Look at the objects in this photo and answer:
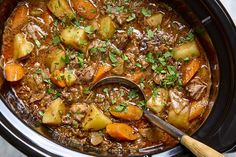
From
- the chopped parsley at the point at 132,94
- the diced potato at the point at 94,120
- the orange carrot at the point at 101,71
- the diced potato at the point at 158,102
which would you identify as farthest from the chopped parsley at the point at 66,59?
the diced potato at the point at 158,102

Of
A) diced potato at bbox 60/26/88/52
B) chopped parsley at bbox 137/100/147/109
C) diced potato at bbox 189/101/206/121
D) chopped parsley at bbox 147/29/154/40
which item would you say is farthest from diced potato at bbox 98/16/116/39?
diced potato at bbox 189/101/206/121

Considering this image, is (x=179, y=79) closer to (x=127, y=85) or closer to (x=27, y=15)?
(x=127, y=85)

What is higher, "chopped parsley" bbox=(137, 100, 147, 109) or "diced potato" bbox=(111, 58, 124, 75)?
Result: "diced potato" bbox=(111, 58, 124, 75)

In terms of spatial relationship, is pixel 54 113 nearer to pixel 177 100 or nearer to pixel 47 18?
pixel 47 18

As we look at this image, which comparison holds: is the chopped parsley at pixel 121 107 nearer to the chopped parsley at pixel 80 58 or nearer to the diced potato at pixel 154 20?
the chopped parsley at pixel 80 58

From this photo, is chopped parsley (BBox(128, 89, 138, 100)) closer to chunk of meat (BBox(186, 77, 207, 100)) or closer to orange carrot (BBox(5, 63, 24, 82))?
chunk of meat (BBox(186, 77, 207, 100))

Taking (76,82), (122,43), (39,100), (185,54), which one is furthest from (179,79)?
(39,100)
